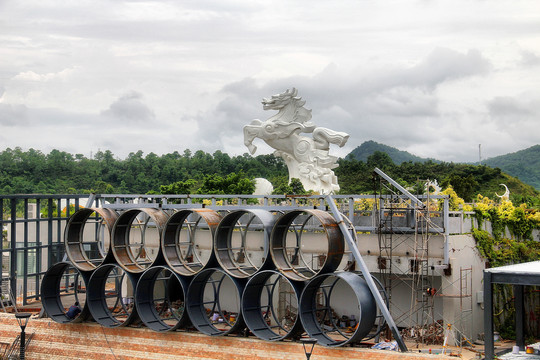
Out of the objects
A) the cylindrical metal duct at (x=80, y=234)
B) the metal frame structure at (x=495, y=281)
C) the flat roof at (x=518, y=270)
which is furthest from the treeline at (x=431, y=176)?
the metal frame structure at (x=495, y=281)

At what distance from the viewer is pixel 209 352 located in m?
23.6

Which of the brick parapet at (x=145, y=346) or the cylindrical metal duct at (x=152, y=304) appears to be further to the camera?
the cylindrical metal duct at (x=152, y=304)

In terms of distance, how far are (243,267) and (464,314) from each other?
7777 millimetres

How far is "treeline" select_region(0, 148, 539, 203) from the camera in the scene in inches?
2881

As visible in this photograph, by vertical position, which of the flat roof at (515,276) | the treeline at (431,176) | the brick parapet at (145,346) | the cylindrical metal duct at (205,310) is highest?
the treeline at (431,176)

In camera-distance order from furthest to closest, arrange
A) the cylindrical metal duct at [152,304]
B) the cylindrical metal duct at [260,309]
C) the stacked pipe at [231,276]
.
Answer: the cylindrical metal duct at [152,304] → the cylindrical metal duct at [260,309] → the stacked pipe at [231,276]

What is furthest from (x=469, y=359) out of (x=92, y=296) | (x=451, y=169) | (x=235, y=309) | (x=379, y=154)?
(x=379, y=154)

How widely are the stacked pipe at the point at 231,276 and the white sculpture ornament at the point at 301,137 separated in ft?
37.8

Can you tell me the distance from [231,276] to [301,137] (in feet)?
60.3

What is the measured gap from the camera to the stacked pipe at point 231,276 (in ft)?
73.4

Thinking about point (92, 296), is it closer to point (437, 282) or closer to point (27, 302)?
point (27, 302)

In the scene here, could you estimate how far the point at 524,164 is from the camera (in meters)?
135

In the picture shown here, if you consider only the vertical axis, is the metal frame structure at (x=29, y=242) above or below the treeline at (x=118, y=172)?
below

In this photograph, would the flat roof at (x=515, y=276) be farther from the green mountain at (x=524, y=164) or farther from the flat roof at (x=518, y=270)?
the green mountain at (x=524, y=164)
